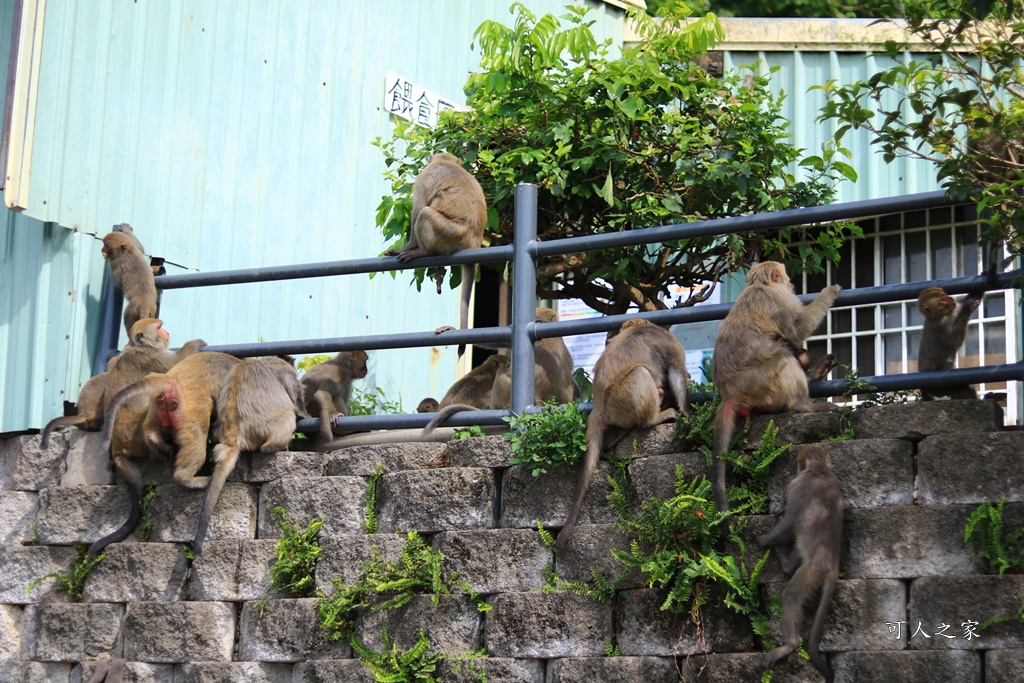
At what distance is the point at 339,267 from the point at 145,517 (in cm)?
200

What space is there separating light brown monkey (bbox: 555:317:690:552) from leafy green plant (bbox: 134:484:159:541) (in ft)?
9.24

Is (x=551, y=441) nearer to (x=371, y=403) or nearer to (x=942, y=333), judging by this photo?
(x=942, y=333)

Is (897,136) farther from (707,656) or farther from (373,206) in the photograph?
(373,206)

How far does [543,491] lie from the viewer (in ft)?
22.5

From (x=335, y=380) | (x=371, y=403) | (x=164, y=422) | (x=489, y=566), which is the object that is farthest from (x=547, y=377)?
(x=164, y=422)

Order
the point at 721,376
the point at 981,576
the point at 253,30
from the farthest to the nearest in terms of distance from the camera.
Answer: the point at 253,30
the point at 721,376
the point at 981,576

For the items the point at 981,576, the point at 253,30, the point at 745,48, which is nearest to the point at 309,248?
the point at 253,30

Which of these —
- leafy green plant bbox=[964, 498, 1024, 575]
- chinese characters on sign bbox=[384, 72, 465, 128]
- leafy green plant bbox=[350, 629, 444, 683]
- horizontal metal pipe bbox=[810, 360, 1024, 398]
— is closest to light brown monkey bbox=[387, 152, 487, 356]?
leafy green plant bbox=[350, 629, 444, 683]

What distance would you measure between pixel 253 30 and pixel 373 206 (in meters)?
1.87

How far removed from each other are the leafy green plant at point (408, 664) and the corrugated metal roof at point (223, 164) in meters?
3.51

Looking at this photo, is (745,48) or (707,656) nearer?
(707,656)

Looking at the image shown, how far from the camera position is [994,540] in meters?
5.41

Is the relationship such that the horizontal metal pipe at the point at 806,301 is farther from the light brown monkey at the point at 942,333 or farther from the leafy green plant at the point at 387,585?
the leafy green plant at the point at 387,585

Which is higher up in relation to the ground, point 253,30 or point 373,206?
point 253,30
